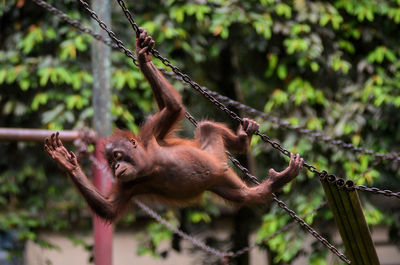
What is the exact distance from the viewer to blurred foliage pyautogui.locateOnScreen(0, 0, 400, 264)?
5.02 m

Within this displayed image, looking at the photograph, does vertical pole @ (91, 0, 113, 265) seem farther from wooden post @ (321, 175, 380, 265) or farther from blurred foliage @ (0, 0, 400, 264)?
wooden post @ (321, 175, 380, 265)

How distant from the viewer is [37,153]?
5.47 m

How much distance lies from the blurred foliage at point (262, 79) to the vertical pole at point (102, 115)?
0.46m

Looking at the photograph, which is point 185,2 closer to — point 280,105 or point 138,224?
point 280,105

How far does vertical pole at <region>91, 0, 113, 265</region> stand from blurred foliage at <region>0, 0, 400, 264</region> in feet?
1.52

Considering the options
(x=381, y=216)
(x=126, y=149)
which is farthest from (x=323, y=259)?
(x=126, y=149)

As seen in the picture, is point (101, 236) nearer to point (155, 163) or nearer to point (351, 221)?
point (155, 163)

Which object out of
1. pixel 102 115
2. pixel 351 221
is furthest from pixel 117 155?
pixel 102 115

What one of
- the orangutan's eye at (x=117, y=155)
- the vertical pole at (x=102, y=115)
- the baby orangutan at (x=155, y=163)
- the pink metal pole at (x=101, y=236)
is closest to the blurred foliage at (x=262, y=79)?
the vertical pole at (x=102, y=115)

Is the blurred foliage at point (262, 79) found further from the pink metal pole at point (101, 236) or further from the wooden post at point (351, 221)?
the wooden post at point (351, 221)

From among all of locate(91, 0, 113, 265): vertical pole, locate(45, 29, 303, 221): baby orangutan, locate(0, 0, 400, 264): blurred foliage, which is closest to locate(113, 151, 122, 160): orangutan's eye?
locate(45, 29, 303, 221): baby orangutan

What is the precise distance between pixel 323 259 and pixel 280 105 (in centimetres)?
140

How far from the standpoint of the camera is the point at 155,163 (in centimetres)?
252

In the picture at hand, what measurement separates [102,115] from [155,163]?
187 centimetres
